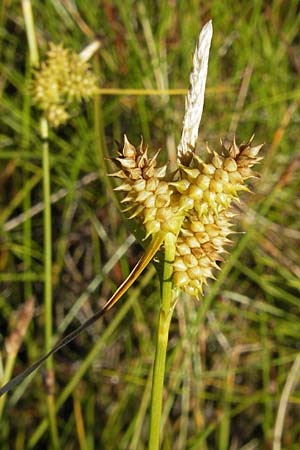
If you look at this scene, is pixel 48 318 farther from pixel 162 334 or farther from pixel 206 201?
pixel 206 201

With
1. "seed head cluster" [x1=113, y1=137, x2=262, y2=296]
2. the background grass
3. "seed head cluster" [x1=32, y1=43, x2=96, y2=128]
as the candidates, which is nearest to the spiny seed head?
"seed head cluster" [x1=113, y1=137, x2=262, y2=296]

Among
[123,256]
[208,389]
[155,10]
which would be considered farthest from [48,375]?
[155,10]

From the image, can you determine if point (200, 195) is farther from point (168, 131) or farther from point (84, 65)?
point (168, 131)

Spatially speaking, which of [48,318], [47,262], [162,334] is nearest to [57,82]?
[47,262]

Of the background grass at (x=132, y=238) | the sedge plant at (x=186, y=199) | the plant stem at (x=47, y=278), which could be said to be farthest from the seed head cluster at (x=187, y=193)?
the background grass at (x=132, y=238)

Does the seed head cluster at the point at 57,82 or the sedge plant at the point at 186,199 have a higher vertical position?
the seed head cluster at the point at 57,82

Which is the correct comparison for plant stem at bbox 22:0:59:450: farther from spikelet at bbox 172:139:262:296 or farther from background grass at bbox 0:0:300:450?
spikelet at bbox 172:139:262:296

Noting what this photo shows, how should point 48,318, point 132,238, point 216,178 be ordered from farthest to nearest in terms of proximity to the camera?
point 132,238 → point 48,318 → point 216,178

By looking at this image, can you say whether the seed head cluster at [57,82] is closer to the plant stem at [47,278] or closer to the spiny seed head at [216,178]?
the plant stem at [47,278]
